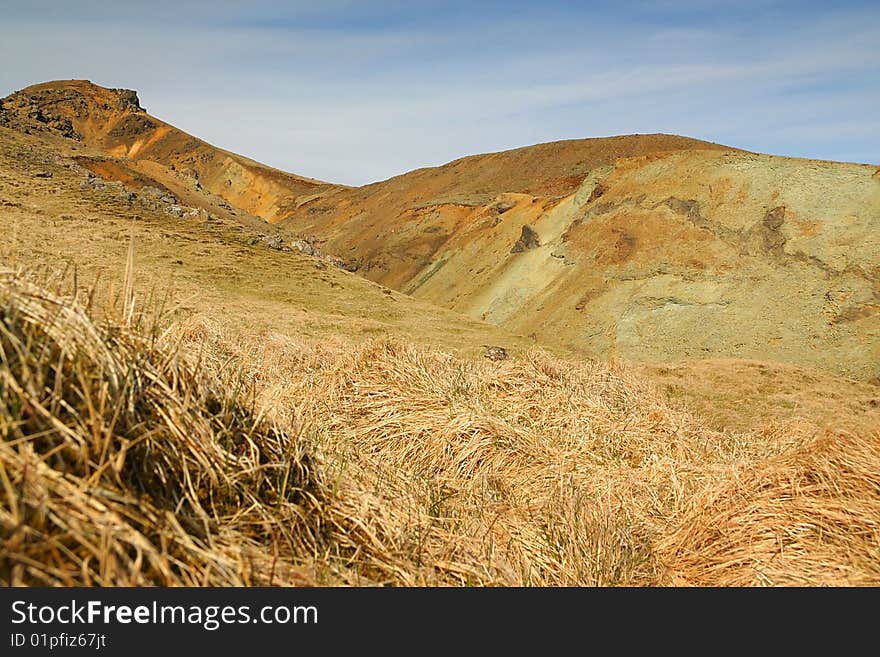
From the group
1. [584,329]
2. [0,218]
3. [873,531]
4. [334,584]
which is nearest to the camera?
[334,584]

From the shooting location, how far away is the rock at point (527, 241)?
2321cm

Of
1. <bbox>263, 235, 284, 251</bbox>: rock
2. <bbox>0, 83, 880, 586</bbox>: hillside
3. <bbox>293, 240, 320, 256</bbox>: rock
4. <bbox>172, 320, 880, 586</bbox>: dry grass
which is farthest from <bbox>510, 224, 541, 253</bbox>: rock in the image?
<bbox>172, 320, 880, 586</bbox>: dry grass

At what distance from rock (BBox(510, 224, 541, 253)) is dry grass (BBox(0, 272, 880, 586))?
54.9 feet

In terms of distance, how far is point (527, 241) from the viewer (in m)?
23.4

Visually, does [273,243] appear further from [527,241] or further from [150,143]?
[150,143]

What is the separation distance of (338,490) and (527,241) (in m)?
21.0

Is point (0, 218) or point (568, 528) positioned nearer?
point (568, 528)

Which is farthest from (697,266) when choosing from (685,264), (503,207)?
(503,207)

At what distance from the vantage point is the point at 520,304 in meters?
20.8

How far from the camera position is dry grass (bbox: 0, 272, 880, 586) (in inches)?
81.2

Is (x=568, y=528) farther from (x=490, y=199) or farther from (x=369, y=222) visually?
(x=369, y=222)

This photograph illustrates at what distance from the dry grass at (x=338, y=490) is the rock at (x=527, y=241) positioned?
54.9ft

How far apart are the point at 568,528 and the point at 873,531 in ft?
5.14

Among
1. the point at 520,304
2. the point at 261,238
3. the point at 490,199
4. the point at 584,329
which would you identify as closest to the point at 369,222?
the point at 490,199
